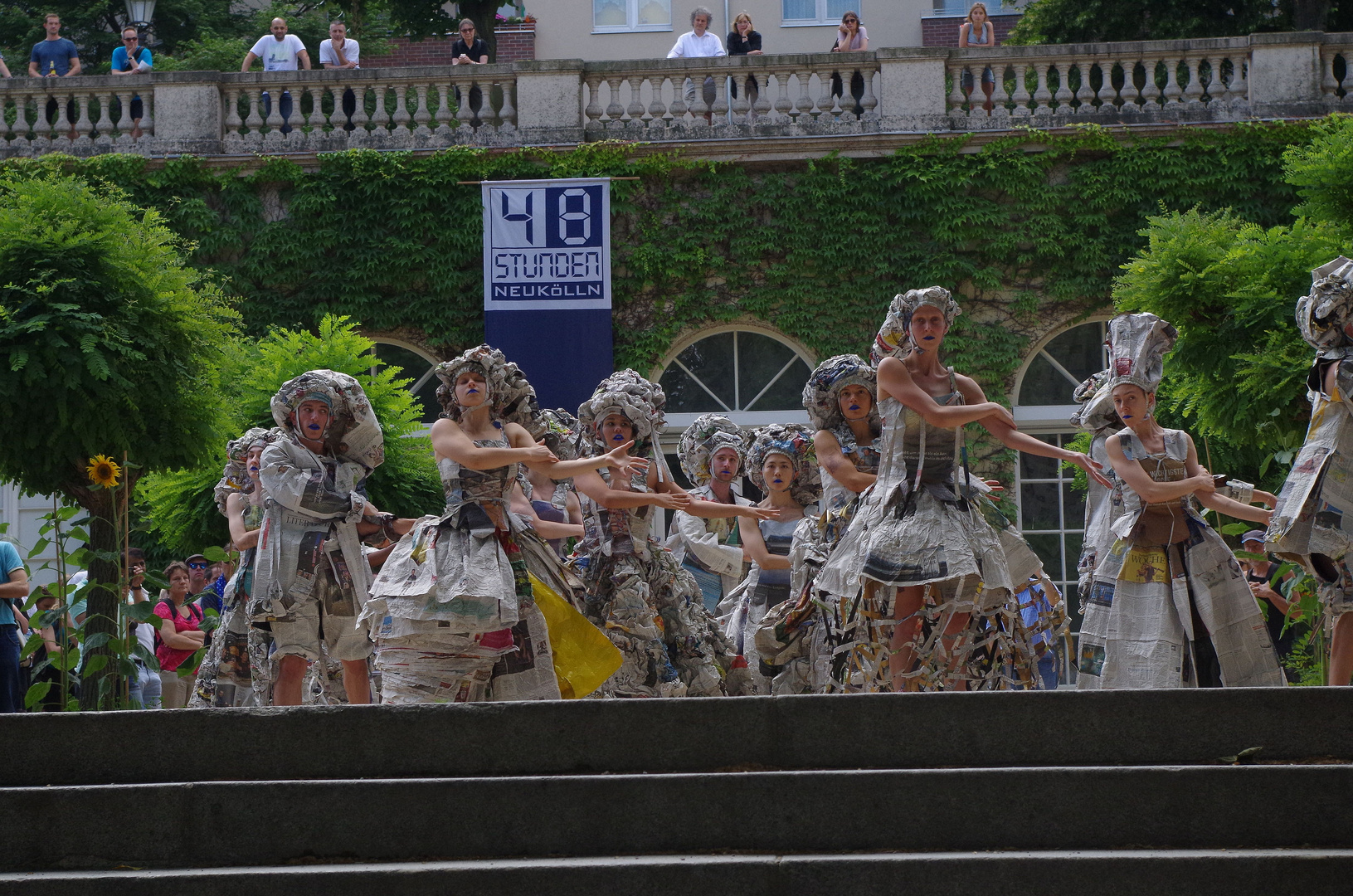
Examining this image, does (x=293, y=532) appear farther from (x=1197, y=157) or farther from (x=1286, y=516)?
(x=1197, y=157)

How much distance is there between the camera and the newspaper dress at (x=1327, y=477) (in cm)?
725

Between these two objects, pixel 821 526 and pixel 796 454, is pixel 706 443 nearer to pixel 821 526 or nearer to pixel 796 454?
pixel 796 454

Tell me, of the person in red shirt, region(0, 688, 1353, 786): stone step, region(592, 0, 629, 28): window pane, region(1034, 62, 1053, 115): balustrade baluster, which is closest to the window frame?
region(1034, 62, 1053, 115): balustrade baluster

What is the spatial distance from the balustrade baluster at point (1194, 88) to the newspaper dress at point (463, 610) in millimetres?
12905

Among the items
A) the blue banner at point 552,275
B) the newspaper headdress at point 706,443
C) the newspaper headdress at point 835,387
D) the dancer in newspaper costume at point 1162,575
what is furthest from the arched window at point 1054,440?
the dancer in newspaper costume at point 1162,575

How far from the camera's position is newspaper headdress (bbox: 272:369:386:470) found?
8242 mm

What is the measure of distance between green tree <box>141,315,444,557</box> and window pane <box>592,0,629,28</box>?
1393 cm

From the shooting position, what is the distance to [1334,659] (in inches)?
287

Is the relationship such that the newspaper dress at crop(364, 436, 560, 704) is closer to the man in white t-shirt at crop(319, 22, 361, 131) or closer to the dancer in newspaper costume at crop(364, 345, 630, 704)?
the dancer in newspaper costume at crop(364, 345, 630, 704)

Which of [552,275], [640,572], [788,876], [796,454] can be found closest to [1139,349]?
[796,454]

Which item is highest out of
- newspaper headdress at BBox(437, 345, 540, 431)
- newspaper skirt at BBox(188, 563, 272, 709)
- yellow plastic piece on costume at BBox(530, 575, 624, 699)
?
newspaper headdress at BBox(437, 345, 540, 431)

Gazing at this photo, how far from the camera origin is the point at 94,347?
10445 millimetres

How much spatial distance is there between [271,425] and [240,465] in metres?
3.16

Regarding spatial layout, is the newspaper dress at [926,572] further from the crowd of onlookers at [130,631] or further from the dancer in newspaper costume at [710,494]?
the crowd of onlookers at [130,631]
